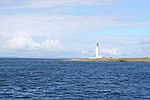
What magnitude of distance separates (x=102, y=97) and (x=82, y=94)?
13.6 ft

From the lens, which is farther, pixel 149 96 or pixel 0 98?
pixel 149 96

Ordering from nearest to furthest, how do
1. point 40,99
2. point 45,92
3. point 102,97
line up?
point 40,99
point 102,97
point 45,92

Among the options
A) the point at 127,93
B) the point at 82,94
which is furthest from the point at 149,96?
the point at 82,94

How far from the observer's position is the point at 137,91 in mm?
61312

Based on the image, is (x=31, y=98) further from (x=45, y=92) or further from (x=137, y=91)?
(x=137, y=91)

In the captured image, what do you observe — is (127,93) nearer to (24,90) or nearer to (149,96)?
(149,96)

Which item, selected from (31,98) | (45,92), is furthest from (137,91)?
(31,98)

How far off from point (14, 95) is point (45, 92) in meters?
5.94

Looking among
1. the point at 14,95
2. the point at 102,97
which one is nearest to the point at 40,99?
the point at 14,95

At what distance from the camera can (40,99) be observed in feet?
166

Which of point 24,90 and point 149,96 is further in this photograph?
point 24,90

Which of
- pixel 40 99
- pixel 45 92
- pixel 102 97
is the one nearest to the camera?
pixel 40 99

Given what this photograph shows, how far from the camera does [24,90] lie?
6112 cm

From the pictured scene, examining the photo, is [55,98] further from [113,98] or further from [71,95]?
[113,98]
